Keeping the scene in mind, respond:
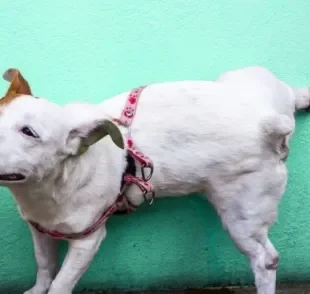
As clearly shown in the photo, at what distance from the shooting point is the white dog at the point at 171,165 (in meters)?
1.95

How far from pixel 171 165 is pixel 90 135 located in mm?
316

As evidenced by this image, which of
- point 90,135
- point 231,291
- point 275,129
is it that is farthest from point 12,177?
point 231,291

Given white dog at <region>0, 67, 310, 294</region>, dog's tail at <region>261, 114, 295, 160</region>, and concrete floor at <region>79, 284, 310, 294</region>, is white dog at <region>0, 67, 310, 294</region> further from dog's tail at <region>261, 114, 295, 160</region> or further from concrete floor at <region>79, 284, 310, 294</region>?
concrete floor at <region>79, 284, 310, 294</region>

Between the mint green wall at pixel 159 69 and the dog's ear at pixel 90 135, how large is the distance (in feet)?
1.61

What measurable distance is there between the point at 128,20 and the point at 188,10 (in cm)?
20

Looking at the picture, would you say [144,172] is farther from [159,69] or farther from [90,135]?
[159,69]

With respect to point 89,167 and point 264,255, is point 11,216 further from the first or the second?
point 264,255

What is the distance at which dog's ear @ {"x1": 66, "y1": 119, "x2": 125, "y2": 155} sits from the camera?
70.9 inches

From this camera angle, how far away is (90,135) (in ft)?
6.04

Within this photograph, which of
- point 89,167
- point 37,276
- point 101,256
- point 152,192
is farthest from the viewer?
point 101,256

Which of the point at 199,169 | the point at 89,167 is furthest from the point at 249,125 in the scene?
the point at 89,167

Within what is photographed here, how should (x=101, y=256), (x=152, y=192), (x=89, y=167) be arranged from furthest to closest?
(x=101, y=256), (x=152, y=192), (x=89, y=167)

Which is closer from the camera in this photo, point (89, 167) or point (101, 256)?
point (89, 167)

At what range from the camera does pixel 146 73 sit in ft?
7.68
